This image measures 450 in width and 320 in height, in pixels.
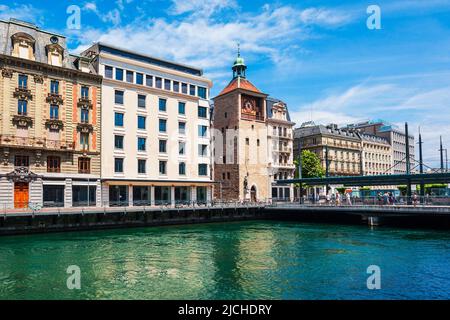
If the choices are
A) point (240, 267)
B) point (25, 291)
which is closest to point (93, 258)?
point (25, 291)

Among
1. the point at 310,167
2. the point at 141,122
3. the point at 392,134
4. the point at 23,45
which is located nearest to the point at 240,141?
the point at 310,167

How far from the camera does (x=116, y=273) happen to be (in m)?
20.8

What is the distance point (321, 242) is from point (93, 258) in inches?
726

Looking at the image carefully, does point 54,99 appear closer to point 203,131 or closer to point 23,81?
point 23,81

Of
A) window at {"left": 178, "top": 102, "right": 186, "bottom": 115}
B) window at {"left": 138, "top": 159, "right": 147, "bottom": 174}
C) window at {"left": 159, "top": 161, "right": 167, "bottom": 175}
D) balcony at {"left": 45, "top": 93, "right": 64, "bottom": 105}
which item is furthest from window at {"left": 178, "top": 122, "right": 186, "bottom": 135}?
balcony at {"left": 45, "top": 93, "right": 64, "bottom": 105}

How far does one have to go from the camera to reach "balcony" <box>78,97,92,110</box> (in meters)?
51.6

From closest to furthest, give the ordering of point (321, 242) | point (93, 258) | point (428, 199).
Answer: point (93, 258)
point (321, 242)
point (428, 199)

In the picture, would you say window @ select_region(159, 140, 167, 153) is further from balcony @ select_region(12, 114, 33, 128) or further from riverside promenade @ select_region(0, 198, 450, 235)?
balcony @ select_region(12, 114, 33, 128)

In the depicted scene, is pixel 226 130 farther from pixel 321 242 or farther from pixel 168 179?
pixel 321 242

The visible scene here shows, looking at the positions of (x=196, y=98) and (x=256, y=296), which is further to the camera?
(x=196, y=98)

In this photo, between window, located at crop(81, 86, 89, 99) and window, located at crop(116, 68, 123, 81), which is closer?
window, located at crop(81, 86, 89, 99)

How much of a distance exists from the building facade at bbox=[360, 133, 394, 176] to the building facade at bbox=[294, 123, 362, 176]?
511 cm

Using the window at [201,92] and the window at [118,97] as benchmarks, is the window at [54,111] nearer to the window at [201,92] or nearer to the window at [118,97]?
the window at [118,97]

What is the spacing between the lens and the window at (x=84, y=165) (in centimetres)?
5075
